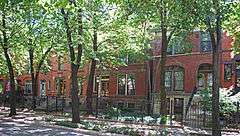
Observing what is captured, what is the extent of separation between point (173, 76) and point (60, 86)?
61.9 feet

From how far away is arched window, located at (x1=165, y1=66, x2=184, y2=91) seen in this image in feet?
127

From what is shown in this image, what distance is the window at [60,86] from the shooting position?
174 feet

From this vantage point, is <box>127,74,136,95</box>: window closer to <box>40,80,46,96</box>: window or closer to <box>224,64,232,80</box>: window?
<box>224,64,232,80</box>: window

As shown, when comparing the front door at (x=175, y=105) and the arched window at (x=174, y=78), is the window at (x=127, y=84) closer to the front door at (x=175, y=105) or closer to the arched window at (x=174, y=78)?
the arched window at (x=174, y=78)

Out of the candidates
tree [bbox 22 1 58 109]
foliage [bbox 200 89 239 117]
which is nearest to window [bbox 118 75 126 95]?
tree [bbox 22 1 58 109]

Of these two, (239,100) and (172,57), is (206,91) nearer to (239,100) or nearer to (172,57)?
(239,100)

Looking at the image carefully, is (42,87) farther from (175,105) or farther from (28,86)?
(175,105)

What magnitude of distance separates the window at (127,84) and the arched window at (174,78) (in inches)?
174

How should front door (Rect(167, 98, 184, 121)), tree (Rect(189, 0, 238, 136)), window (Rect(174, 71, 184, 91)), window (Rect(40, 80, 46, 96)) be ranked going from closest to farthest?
1. tree (Rect(189, 0, 238, 136))
2. front door (Rect(167, 98, 184, 121))
3. window (Rect(174, 71, 184, 91))
4. window (Rect(40, 80, 46, 96))

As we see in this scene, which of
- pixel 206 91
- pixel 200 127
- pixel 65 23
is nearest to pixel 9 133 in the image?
pixel 65 23

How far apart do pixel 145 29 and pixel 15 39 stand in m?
10.7

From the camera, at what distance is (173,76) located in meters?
39.3

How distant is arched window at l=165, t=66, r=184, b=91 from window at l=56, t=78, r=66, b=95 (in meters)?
17.1

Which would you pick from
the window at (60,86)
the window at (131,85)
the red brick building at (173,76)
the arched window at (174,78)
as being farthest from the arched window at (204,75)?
the window at (60,86)
